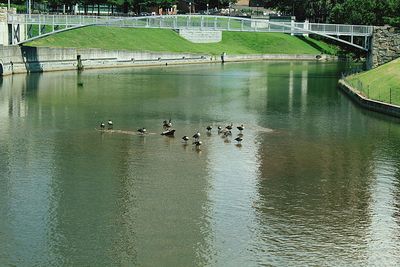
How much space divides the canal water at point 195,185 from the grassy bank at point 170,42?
51.4 meters

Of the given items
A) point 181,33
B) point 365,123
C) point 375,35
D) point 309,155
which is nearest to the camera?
point 309,155

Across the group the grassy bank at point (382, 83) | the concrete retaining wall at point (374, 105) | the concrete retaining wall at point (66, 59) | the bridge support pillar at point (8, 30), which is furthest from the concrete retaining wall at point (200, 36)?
the concrete retaining wall at point (374, 105)

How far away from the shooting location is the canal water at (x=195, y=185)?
31.0m

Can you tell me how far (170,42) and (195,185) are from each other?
108925 mm

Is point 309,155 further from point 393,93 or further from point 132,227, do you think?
point 393,93

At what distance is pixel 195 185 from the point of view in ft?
134

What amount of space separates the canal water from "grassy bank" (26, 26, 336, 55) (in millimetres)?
51432

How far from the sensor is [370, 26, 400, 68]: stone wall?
336 ft

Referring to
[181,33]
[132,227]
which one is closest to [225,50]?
[181,33]

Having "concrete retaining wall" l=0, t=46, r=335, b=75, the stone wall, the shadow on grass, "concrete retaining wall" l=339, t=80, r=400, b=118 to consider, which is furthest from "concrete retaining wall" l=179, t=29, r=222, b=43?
"concrete retaining wall" l=339, t=80, r=400, b=118

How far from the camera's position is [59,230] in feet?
108

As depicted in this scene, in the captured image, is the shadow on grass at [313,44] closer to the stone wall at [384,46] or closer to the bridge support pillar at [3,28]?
the stone wall at [384,46]

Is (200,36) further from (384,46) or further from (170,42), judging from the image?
(384,46)

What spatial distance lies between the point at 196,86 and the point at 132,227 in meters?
61.8
